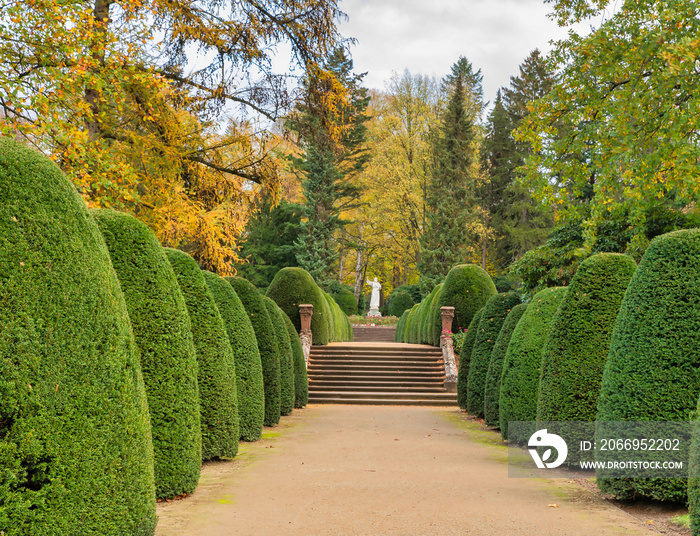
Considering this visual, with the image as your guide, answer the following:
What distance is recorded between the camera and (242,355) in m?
8.09

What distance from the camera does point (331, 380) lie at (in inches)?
658

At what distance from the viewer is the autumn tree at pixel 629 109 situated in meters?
10.3

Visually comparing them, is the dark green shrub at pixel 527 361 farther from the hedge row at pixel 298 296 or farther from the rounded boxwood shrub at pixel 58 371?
the hedge row at pixel 298 296

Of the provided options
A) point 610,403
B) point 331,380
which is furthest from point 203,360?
point 331,380

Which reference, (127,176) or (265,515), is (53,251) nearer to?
(265,515)

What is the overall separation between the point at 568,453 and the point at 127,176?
25.3ft

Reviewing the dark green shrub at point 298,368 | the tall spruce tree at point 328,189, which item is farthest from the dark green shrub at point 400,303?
the dark green shrub at point 298,368

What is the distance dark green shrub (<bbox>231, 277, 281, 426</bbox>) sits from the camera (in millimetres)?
9750

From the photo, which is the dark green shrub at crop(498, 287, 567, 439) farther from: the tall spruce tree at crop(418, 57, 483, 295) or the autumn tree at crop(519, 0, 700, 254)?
the tall spruce tree at crop(418, 57, 483, 295)

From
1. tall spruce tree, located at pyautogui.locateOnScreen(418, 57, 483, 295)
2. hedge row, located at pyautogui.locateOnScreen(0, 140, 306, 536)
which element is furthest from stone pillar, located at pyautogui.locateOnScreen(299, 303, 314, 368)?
tall spruce tree, located at pyautogui.locateOnScreen(418, 57, 483, 295)

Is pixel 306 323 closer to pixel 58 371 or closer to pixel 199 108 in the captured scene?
pixel 199 108

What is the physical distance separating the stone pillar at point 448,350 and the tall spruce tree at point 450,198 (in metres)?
17.0

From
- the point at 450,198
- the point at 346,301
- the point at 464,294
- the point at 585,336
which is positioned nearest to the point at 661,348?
the point at 585,336

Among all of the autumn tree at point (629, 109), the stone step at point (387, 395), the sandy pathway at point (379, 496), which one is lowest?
the stone step at point (387, 395)
